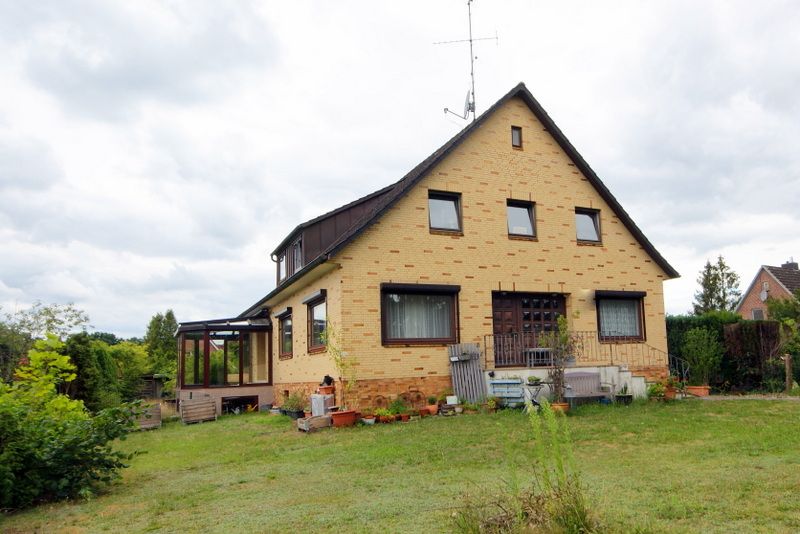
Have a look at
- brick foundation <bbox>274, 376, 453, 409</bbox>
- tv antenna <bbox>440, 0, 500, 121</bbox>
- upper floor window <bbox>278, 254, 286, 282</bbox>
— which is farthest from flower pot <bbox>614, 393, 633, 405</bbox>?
→ upper floor window <bbox>278, 254, 286, 282</bbox>

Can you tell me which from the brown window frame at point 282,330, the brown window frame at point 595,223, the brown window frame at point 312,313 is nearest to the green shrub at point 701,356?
the brown window frame at point 595,223

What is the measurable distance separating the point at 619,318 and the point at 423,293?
656 cm

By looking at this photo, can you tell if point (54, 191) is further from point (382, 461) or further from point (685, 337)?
point (685, 337)

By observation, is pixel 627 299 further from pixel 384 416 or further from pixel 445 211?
pixel 384 416

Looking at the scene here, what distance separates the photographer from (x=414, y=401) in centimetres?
1455

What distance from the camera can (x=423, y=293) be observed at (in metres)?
15.4

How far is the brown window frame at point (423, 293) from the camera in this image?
581 inches

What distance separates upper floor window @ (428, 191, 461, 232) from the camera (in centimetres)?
1589

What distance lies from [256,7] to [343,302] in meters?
6.60

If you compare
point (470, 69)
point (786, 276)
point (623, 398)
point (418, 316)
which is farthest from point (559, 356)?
point (786, 276)

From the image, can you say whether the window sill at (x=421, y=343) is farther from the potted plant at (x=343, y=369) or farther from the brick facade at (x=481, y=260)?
the potted plant at (x=343, y=369)

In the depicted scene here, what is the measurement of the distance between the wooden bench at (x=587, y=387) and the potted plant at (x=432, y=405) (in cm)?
Result: 304

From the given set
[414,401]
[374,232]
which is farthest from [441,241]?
[414,401]

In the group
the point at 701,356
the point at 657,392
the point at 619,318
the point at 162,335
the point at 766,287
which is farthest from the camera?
the point at 766,287
